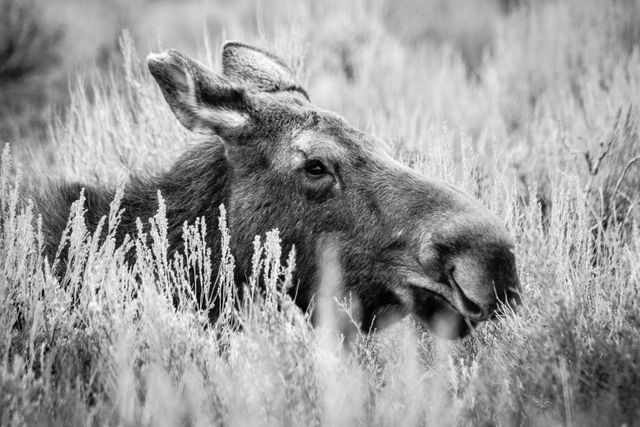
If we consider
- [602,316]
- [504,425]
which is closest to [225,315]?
[504,425]

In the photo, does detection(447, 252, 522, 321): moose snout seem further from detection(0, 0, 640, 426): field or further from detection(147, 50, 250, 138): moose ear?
detection(147, 50, 250, 138): moose ear

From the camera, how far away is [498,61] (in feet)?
36.3

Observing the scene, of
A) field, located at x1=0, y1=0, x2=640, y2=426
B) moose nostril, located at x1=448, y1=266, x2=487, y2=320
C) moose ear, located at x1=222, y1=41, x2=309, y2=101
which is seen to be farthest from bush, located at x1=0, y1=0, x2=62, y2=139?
moose nostril, located at x1=448, y1=266, x2=487, y2=320

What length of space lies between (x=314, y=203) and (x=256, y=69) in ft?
4.78

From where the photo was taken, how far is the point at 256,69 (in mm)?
4754

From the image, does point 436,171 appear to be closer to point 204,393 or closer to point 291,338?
point 291,338

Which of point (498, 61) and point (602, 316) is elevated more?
point (602, 316)

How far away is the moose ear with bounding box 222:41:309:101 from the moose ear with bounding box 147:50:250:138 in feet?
2.13

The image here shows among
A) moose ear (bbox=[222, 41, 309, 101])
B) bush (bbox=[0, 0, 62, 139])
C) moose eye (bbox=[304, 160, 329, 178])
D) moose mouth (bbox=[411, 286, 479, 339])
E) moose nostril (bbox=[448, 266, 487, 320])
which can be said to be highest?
moose ear (bbox=[222, 41, 309, 101])

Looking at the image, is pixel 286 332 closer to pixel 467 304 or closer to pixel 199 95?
pixel 467 304

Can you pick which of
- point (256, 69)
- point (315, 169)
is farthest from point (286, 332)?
point (256, 69)

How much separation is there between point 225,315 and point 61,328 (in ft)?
3.10

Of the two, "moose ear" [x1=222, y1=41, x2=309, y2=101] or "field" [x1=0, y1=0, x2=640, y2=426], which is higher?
"moose ear" [x1=222, y1=41, x2=309, y2=101]

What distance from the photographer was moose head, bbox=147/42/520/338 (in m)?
3.25
